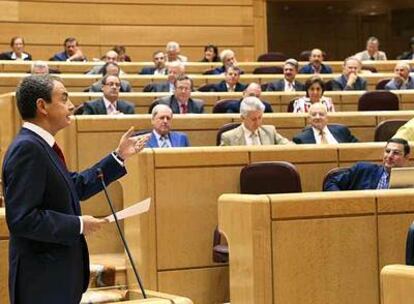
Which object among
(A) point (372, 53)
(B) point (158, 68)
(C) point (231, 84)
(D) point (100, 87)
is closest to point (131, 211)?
(D) point (100, 87)

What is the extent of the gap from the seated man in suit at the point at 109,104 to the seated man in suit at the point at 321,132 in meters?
1.31

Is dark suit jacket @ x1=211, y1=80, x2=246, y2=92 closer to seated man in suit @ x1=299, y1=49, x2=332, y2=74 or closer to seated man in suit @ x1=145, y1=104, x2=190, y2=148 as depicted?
seated man in suit @ x1=299, y1=49, x2=332, y2=74

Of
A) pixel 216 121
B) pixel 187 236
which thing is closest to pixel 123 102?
pixel 216 121

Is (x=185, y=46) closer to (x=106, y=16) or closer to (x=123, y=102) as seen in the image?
(x=106, y=16)

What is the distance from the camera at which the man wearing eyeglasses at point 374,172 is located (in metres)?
4.02

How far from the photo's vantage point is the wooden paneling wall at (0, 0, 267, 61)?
1041 cm

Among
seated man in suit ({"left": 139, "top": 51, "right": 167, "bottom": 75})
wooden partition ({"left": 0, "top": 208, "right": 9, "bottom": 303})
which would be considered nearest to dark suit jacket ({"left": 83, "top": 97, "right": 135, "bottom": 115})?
seated man in suit ({"left": 139, "top": 51, "right": 167, "bottom": 75})

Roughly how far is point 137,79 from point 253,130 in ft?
9.86

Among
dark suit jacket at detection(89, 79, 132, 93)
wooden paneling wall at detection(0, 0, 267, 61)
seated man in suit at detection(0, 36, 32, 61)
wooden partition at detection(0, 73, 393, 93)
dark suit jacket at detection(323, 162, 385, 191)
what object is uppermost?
wooden paneling wall at detection(0, 0, 267, 61)

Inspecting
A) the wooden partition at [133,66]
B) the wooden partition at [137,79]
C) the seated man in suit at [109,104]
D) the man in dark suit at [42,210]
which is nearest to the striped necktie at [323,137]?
the seated man in suit at [109,104]

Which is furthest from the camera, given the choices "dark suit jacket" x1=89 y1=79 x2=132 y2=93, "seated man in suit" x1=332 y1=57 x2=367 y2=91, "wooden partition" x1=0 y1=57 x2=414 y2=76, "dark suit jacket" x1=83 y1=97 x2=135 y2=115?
"wooden partition" x1=0 y1=57 x2=414 y2=76

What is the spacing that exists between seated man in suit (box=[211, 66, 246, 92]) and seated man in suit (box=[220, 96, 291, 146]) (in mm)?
2474

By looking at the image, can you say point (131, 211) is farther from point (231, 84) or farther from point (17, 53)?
point (17, 53)

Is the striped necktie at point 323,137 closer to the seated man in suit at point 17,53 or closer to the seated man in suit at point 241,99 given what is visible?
the seated man in suit at point 241,99
